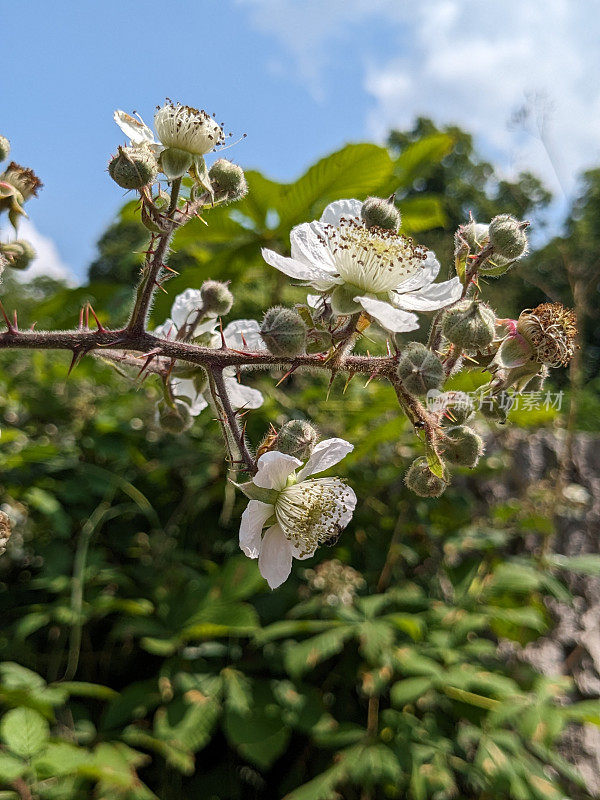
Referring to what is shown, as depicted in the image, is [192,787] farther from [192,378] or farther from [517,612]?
[192,378]

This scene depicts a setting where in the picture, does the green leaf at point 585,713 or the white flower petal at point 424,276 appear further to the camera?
the green leaf at point 585,713

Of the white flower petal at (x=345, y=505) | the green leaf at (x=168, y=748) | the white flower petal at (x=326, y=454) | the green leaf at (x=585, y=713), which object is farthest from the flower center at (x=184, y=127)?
the green leaf at (x=585, y=713)

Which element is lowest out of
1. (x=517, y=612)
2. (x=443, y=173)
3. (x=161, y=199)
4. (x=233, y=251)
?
(x=517, y=612)

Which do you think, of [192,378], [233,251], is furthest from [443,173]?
[192,378]

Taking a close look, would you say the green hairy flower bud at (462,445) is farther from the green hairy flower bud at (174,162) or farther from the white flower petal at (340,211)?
the green hairy flower bud at (174,162)

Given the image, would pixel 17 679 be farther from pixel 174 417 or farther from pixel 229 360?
pixel 229 360

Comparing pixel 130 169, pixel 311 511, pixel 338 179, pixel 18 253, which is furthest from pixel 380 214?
pixel 338 179
